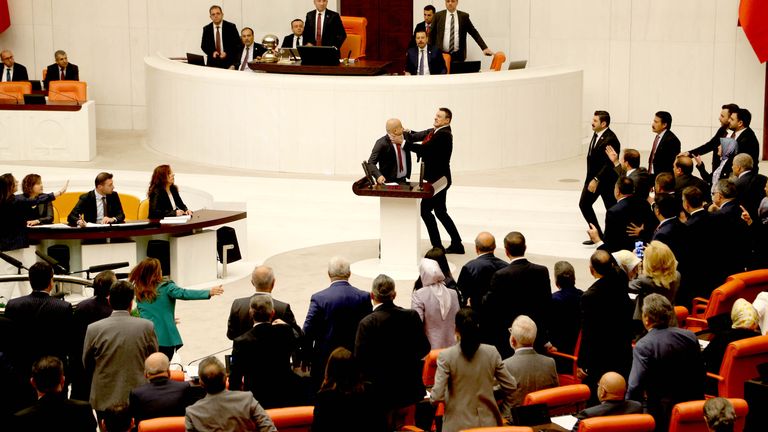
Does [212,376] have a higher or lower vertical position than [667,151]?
lower

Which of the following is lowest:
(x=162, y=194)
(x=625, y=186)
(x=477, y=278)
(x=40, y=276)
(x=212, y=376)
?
(x=212, y=376)

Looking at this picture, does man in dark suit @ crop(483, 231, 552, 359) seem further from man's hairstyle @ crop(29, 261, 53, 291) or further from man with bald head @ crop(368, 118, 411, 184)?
man with bald head @ crop(368, 118, 411, 184)

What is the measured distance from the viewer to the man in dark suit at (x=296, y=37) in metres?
19.2

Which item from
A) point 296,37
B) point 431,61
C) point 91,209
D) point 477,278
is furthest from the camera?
point 296,37

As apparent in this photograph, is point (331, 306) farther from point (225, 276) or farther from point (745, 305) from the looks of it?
point (225, 276)

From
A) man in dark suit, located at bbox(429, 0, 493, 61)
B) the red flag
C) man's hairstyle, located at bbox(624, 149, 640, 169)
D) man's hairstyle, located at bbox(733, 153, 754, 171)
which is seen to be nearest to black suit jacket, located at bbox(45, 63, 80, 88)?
man in dark suit, located at bbox(429, 0, 493, 61)

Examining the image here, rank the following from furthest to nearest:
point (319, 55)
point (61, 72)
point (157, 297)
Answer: point (61, 72) → point (319, 55) → point (157, 297)

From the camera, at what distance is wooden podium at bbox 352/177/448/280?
12.3 m

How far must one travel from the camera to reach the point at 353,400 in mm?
6477

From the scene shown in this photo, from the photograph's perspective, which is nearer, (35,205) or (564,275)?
(564,275)

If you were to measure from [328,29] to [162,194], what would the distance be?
763 cm

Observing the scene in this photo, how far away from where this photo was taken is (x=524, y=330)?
Answer: 7.29m

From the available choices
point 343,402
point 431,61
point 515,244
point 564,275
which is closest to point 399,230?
point 515,244

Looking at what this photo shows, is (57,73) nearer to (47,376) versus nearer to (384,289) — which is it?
(384,289)
